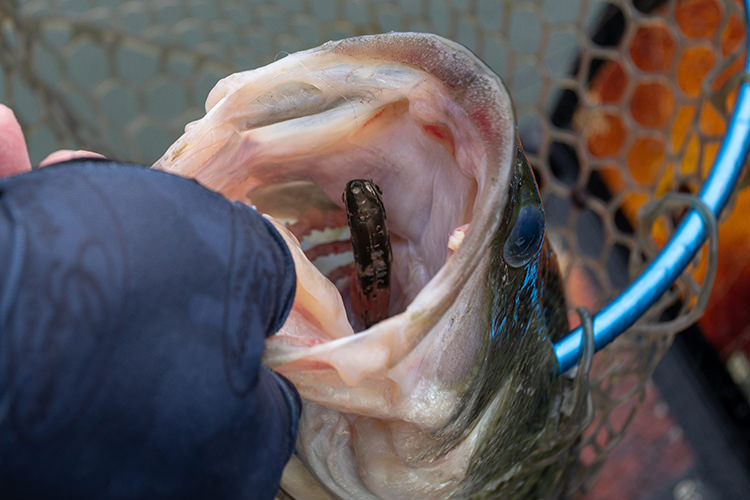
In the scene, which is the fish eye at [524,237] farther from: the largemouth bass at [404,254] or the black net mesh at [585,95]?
the black net mesh at [585,95]

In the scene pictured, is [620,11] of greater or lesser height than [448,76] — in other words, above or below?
below

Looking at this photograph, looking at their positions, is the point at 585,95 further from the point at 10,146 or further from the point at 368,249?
the point at 10,146

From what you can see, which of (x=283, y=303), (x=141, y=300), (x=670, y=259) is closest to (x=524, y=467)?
(x=670, y=259)

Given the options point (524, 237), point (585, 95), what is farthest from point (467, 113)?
point (585, 95)

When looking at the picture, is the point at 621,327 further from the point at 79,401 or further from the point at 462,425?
the point at 79,401

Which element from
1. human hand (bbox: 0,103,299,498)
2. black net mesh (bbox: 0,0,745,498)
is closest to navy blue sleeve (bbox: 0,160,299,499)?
human hand (bbox: 0,103,299,498)
